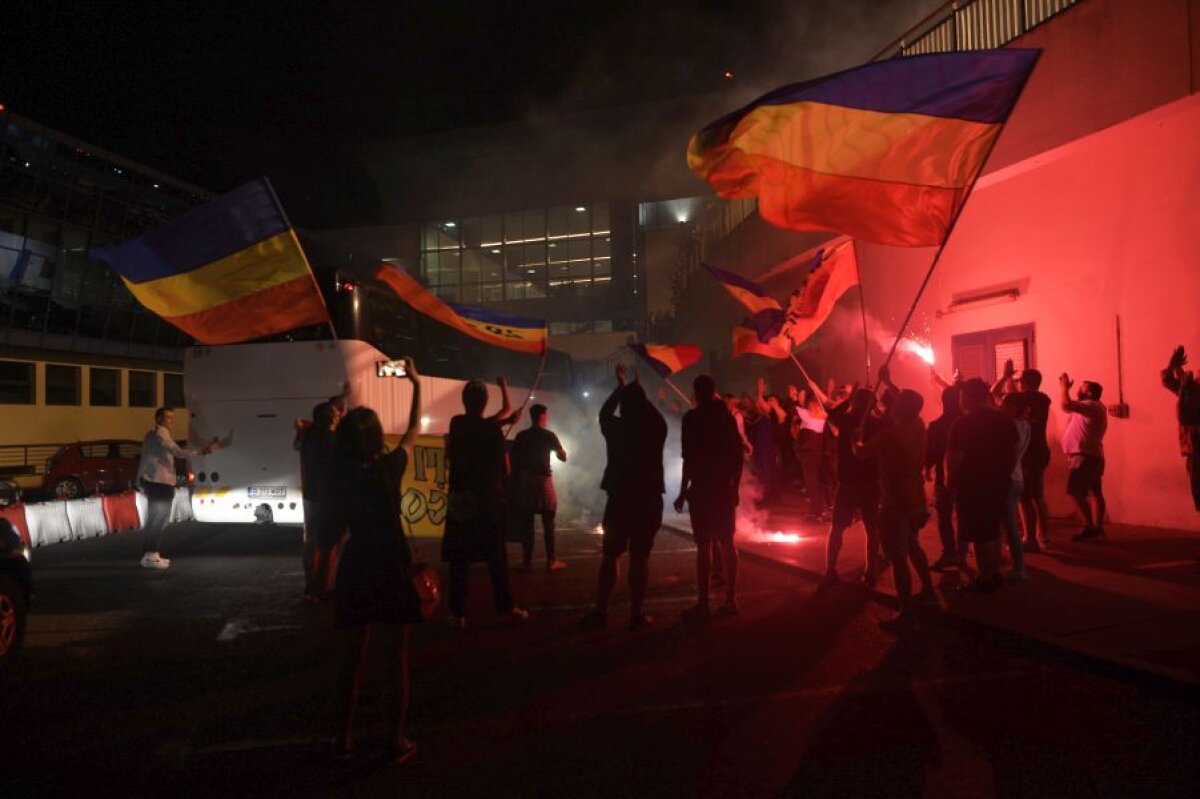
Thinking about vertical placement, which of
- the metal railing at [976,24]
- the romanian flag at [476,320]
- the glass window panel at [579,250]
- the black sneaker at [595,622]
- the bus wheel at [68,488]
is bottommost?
the black sneaker at [595,622]

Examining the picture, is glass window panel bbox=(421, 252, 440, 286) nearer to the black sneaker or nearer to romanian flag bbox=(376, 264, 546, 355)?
romanian flag bbox=(376, 264, 546, 355)

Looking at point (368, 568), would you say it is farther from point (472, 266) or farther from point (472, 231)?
point (472, 231)

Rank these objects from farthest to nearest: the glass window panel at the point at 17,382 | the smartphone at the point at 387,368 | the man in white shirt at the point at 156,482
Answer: the glass window panel at the point at 17,382 < the smartphone at the point at 387,368 < the man in white shirt at the point at 156,482

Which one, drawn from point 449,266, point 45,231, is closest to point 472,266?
point 449,266

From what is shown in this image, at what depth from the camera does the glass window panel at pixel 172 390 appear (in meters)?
31.8

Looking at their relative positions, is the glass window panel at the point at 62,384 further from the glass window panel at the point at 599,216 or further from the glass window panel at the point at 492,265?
the glass window panel at the point at 599,216

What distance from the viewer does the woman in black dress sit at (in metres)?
3.62

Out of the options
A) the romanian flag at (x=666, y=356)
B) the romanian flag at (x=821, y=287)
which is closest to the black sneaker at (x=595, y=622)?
the romanian flag at (x=821, y=287)

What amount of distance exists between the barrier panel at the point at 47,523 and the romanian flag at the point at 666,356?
8582 mm

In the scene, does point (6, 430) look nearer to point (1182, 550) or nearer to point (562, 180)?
point (562, 180)

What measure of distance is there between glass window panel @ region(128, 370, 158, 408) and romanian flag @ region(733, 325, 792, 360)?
2743 centimetres

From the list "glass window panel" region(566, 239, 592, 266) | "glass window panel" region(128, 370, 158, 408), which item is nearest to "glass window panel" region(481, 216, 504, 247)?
"glass window panel" region(566, 239, 592, 266)

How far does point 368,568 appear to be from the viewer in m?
3.63

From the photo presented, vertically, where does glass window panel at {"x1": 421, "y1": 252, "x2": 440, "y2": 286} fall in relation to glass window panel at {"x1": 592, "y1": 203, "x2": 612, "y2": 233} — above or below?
below
